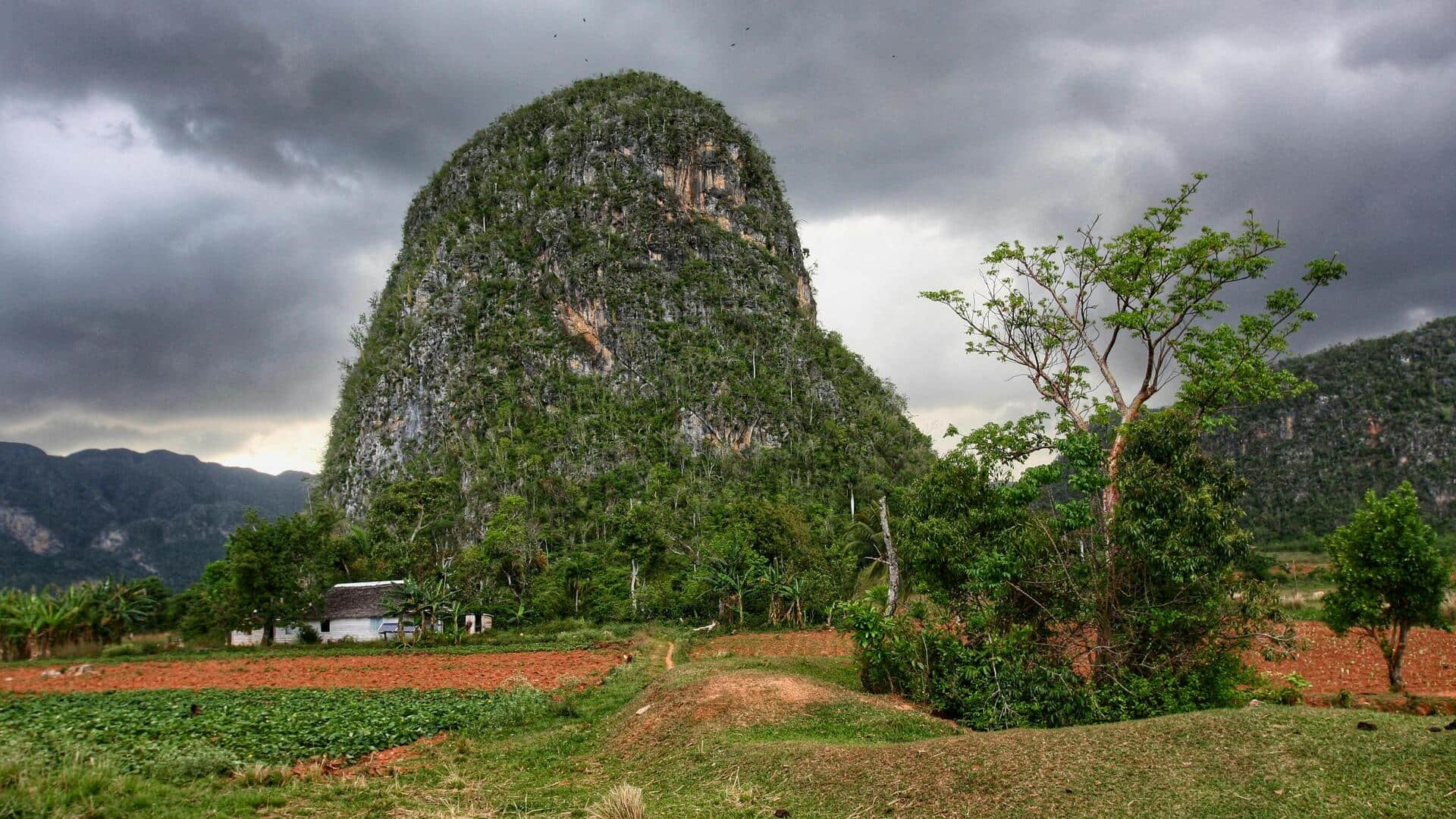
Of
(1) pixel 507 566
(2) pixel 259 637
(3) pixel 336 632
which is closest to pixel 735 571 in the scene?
(1) pixel 507 566

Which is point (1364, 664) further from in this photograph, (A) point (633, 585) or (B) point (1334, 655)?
(A) point (633, 585)

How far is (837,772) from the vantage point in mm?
8570

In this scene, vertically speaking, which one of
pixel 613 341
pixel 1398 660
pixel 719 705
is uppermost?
pixel 613 341

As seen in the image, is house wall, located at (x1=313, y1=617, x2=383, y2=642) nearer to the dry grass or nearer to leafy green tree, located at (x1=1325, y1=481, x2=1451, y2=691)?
the dry grass

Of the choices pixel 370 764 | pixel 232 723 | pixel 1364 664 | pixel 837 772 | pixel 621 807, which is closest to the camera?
pixel 621 807

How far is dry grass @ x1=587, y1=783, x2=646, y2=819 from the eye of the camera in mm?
7676

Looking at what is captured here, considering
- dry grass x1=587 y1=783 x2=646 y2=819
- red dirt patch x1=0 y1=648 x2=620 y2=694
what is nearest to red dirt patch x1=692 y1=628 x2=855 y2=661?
red dirt patch x1=0 y1=648 x2=620 y2=694

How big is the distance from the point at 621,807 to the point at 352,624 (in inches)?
1411

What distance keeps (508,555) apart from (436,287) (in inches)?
1789

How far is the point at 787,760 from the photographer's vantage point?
9219 millimetres

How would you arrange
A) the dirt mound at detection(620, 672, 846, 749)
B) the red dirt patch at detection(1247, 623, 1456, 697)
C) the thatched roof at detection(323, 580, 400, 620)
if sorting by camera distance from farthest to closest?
the thatched roof at detection(323, 580, 400, 620)
the red dirt patch at detection(1247, 623, 1456, 697)
the dirt mound at detection(620, 672, 846, 749)

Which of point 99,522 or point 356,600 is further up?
point 99,522

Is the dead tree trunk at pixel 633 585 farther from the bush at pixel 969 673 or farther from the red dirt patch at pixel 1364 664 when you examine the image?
the red dirt patch at pixel 1364 664

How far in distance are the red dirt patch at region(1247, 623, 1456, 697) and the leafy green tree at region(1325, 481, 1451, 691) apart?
1.28m
